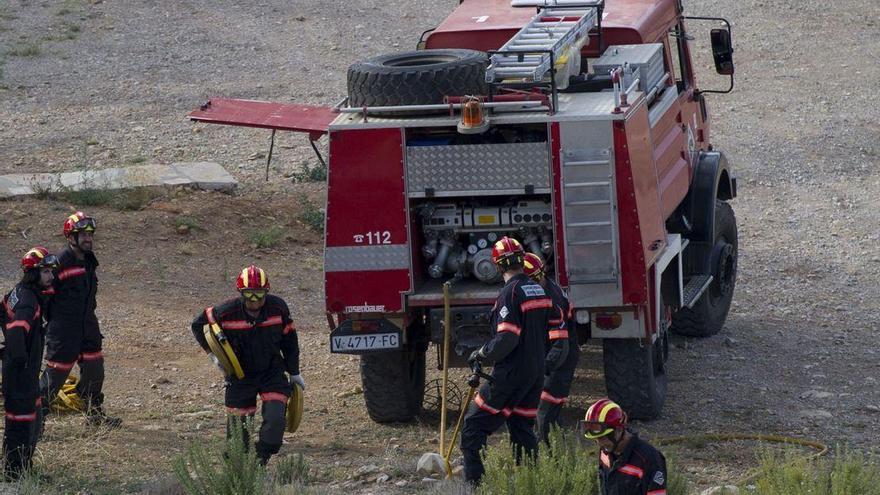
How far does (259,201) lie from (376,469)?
A: 7.81m

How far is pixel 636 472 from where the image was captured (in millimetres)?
6707

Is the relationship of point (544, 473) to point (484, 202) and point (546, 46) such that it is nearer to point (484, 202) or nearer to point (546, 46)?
point (484, 202)

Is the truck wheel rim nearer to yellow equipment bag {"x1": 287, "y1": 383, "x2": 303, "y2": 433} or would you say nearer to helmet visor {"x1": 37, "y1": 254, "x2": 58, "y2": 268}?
yellow equipment bag {"x1": 287, "y1": 383, "x2": 303, "y2": 433}

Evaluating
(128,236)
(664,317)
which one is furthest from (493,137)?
(128,236)

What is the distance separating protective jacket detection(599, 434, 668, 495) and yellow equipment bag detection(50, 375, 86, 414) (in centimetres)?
474

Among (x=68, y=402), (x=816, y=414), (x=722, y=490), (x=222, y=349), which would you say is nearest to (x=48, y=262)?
(x=222, y=349)

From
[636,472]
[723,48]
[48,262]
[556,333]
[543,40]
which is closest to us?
[636,472]

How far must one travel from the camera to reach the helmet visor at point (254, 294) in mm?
8641

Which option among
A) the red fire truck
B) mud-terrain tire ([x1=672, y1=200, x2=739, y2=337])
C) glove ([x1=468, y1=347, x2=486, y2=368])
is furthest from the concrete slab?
glove ([x1=468, y1=347, x2=486, y2=368])

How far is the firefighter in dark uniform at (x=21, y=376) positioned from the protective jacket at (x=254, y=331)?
98 centimetres

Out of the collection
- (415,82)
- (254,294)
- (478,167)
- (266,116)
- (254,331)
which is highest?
(266,116)

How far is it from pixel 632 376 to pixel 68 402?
399cm

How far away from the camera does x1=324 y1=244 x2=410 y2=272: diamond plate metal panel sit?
9.38 m

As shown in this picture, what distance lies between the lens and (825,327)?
12.5 meters
